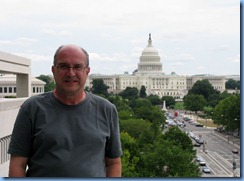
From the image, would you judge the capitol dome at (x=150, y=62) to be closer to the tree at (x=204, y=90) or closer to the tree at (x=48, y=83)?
the tree at (x=48, y=83)

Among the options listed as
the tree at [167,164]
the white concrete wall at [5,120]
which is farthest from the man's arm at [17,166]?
the tree at [167,164]

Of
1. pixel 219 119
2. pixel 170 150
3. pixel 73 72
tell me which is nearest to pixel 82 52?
pixel 73 72

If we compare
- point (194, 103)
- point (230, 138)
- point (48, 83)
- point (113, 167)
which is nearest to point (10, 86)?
point (230, 138)

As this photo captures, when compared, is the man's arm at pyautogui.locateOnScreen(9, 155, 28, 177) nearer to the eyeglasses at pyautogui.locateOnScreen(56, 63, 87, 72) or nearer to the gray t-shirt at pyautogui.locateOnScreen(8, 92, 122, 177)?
the gray t-shirt at pyautogui.locateOnScreen(8, 92, 122, 177)

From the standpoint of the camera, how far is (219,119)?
4681cm

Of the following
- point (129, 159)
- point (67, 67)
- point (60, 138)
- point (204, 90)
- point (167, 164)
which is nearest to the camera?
point (60, 138)

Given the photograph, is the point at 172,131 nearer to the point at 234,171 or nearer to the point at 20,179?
the point at 234,171

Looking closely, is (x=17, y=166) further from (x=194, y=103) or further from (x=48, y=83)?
(x=48, y=83)

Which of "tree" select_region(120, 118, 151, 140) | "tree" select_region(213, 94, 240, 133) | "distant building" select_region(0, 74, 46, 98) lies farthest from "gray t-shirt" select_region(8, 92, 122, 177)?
"tree" select_region(213, 94, 240, 133)

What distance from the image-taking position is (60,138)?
267cm

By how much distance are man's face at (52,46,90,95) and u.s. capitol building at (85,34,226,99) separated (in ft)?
399

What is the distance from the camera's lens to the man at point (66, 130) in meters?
2.67

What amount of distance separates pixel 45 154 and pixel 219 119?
148ft

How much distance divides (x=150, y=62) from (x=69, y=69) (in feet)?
425
